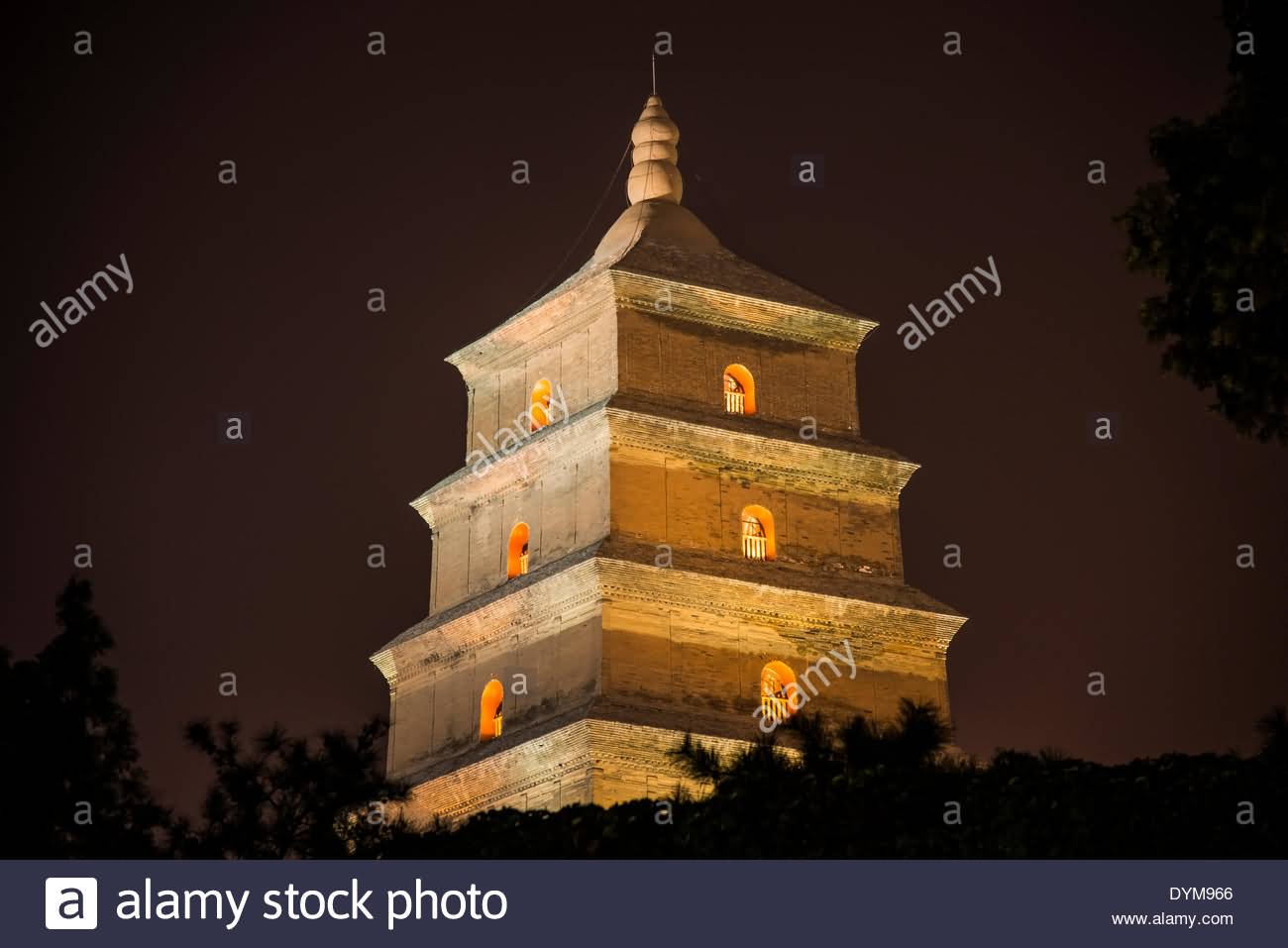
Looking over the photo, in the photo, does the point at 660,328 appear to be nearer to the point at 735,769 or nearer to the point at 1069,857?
the point at 735,769

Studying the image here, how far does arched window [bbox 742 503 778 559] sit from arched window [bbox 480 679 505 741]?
4420 millimetres

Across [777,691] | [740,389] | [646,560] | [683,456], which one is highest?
[740,389]

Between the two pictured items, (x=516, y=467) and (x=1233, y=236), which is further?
(x=516, y=467)

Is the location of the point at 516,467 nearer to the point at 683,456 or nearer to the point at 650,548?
the point at 683,456

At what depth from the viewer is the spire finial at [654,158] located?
49.1 m

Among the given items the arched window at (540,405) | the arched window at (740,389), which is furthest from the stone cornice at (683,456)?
the arched window at (740,389)

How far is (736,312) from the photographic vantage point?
45.9 m

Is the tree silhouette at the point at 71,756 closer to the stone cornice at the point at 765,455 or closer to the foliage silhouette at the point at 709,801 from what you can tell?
the foliage silhouette at the point at 709,801

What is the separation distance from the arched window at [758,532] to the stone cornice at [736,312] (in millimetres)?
3355

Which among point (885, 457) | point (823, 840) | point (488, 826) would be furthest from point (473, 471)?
point (823, 840)

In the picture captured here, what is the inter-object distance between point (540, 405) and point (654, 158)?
18.1ft
